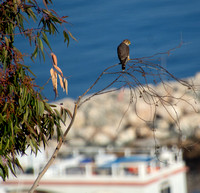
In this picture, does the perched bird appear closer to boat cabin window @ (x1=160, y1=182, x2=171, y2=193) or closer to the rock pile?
boat cabin window @ (x1=160, y1=182, x2=171, y2=193)

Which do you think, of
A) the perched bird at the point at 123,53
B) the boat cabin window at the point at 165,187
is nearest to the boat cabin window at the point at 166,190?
the boat cabin window at the point at 165,187

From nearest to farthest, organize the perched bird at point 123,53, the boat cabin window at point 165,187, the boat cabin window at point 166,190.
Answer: the perched bird at point 123,53 < the boat cabin window at point 165,187 < the boat cabin window at point 166,190

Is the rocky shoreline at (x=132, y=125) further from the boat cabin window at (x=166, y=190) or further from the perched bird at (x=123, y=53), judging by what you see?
the perched bird at (x=123, y=53)

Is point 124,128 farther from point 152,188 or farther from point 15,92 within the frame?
point 15,92

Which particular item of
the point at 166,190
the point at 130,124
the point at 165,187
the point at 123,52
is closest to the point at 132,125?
the point at 130,124

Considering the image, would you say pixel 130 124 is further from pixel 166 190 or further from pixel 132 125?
pixel 166 190

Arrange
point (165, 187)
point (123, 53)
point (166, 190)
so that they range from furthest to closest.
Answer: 1. point (166, 190)
2. point (165, 187)
3. point (123, 53)

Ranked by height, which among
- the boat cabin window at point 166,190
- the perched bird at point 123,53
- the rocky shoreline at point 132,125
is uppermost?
the rocky shoreline at point 132,125

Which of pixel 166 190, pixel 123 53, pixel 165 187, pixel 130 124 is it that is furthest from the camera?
pixel 130 124

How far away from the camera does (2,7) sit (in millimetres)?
3086

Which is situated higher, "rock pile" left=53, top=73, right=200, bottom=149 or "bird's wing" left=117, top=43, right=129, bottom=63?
"rock pile" left=53, top=73, right=200, bottom=149

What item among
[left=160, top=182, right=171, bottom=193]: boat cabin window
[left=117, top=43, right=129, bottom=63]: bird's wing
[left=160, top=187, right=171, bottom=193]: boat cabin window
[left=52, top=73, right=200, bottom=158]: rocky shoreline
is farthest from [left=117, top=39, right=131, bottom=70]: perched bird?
[left=52, top=73, right=200, bottom=158]: rocky shoreline

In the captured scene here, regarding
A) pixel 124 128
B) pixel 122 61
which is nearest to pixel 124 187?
pixel 122 61

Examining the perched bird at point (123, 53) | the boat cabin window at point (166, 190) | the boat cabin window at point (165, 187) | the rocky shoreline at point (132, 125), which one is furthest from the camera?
the rocky shoreline at point (132, 125)
